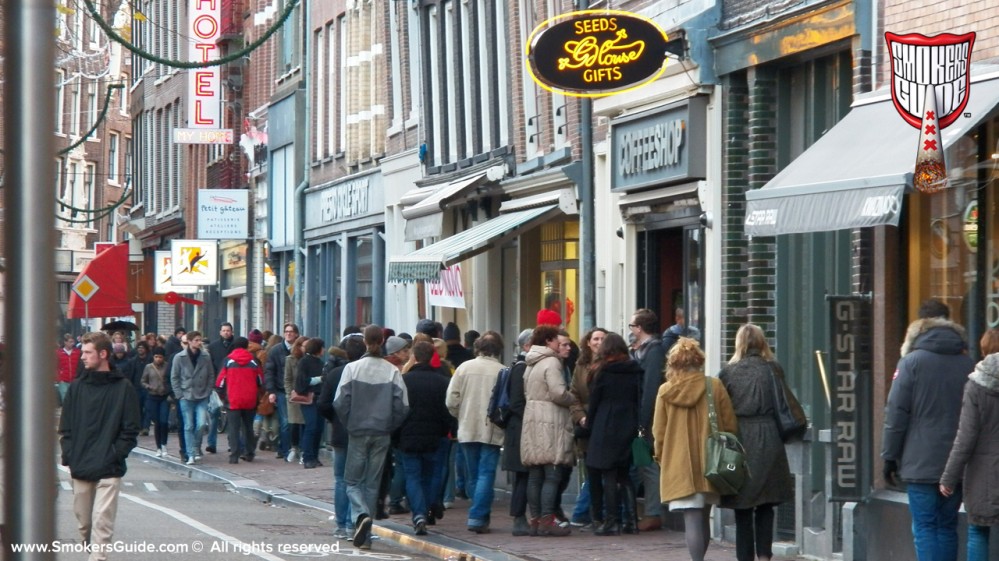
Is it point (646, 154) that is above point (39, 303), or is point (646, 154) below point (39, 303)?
above

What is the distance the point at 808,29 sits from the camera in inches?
566

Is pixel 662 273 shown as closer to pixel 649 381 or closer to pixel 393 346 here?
pixel 393 346

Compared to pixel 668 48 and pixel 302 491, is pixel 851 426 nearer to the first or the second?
pixel 668 48

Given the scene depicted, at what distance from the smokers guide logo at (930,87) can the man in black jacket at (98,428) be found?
527cm

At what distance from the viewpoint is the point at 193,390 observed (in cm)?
2444

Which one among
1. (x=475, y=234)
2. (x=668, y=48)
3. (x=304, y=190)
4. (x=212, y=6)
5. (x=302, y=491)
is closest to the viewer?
(x=668, y=48)

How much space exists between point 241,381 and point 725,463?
13.6 meters

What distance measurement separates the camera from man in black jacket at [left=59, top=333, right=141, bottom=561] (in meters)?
11.9

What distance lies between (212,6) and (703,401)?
103ft

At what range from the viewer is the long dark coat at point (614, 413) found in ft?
47.4

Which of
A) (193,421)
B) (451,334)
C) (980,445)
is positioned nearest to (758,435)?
(980,445)

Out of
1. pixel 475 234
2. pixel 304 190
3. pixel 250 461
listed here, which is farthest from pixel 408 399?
pixel 304 190

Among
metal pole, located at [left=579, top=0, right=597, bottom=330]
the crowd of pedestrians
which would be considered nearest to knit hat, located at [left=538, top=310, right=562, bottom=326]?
the crowd of pedestrians

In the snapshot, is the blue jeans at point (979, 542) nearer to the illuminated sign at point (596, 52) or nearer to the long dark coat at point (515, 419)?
the long dark coat at point (515, 419)
